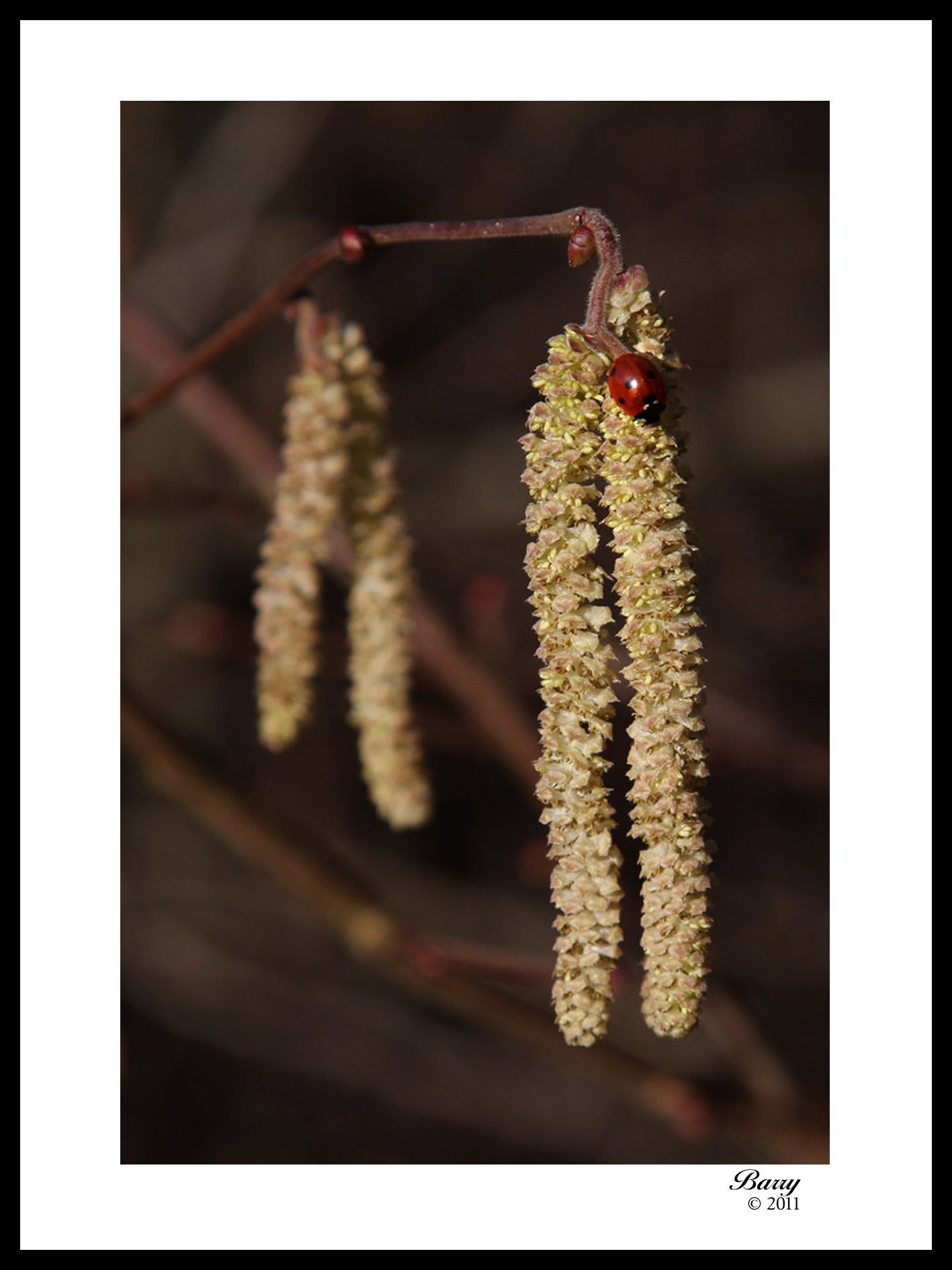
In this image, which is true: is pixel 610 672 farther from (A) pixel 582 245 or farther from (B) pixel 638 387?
(A) pixel 582 245

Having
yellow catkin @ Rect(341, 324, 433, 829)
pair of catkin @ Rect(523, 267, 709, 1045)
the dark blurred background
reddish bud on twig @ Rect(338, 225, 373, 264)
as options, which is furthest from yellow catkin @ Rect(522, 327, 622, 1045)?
the dark blurred background

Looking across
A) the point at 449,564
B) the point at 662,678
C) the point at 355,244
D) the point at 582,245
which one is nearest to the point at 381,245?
the point at 355,244

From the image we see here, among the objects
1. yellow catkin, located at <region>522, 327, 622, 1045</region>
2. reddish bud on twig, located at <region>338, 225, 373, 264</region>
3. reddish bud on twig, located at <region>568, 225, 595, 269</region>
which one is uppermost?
Answer: reddish bud on twig, located at <region>338, 225, 373, 264</region>

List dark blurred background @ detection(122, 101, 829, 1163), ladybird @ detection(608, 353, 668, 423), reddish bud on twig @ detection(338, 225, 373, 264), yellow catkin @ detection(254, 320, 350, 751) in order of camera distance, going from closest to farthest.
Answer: ladybird @ detection(608, 353, 668, 423) < reddish bud on twig @ detection(338, 225, 373, 264) < yellow catkin @ detection(254, 320, 350, 751) < dark blurred background @ detection(122, 101, 829, 1163)

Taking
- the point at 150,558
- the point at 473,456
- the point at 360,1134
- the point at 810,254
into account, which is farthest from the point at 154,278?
the point at 360,1134

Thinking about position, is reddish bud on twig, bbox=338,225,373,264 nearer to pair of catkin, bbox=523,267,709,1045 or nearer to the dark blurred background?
pair of catkin, bbox=523,267,709,1045

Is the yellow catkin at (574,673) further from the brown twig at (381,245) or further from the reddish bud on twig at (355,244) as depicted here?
the reddish bud on twig at (355,244)

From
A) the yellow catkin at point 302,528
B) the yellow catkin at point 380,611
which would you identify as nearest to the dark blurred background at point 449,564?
the yellow catkin at point 380,611
